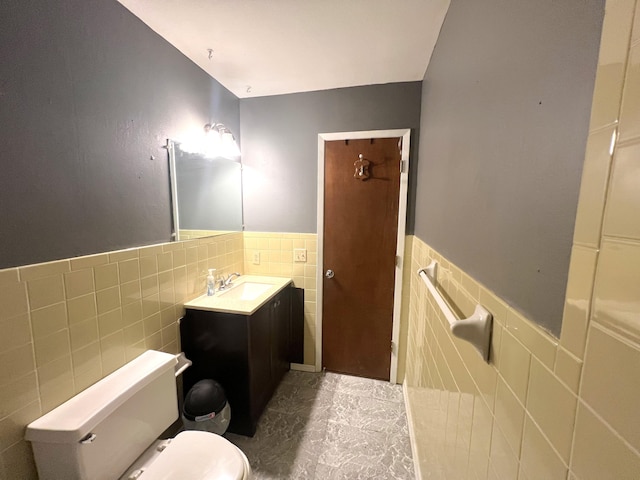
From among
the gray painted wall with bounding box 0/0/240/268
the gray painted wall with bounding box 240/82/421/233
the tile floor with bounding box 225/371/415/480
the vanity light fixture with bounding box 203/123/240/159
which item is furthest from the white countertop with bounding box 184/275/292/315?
the vanity light fixture with bounding box 203/123/240/159

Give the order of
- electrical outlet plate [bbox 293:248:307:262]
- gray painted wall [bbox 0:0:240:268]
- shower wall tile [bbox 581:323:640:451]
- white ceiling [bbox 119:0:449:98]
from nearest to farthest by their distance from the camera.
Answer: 1. shower wall tile [bbox 581:323:640:451]
2. gray painted wall [bbox 0:0:240:268]
3. white ceiling [bbox 119:0:449:98]
4. electrical outlet plate [bbox 293:248:307:262]

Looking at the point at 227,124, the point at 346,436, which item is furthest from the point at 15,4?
the point at 346,436

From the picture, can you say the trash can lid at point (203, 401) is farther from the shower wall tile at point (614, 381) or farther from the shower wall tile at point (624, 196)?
the shower wall tile at point (624, 196)

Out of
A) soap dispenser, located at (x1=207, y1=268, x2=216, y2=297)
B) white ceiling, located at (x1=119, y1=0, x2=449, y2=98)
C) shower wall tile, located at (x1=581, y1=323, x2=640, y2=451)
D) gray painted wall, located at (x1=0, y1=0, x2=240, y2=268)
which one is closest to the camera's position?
shower wall tile, located at (x1=581, y1=323, x2=640, y2=451)

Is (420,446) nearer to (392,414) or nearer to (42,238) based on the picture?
(392,414)

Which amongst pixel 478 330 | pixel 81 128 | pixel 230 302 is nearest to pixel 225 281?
pixel 230 302

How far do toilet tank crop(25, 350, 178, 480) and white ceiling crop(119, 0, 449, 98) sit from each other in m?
1.70

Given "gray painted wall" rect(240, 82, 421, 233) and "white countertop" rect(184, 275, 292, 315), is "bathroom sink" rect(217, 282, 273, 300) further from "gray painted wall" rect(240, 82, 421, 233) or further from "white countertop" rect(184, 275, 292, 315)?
"gray painted wall" rect(240, 82, 421, 233)

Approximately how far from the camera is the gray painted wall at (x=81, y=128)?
2.63ft

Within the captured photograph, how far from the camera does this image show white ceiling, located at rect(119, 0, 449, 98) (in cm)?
118

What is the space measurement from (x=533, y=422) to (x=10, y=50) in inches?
66.8

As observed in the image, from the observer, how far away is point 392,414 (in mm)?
1760

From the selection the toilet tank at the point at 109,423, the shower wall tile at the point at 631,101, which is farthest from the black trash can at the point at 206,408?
the shower wall tile at the point at 631,101

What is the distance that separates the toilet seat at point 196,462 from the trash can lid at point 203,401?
0.26m
